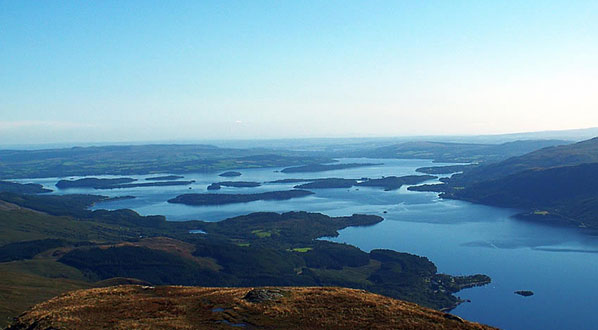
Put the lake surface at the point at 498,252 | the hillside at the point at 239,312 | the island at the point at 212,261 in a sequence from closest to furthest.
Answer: the hillside at the point at 239,312 → the lake surface at the point at 498,252 → the island at the point at 212,261

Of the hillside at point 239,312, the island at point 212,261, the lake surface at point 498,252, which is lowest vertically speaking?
the lake surface at point 498,252

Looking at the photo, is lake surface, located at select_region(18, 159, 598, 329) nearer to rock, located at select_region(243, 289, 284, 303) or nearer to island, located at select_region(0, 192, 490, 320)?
island, located at select_region(0, 192, 490, 320)

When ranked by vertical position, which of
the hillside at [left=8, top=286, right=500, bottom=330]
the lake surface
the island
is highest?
the hillside at [left=8, top=286, right=500, bottom=330]

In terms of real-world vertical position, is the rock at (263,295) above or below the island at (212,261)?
above

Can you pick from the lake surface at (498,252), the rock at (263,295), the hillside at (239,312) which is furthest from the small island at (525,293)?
the rock at (263,295)

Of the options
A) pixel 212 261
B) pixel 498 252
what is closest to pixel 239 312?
pixel 212 261

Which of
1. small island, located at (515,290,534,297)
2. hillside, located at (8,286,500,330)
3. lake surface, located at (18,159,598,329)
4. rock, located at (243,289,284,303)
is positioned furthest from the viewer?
small island, located at (515,290,534,297)

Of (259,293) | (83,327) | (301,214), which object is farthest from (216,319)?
(301,214)

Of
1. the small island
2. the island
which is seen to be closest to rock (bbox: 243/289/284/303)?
the island

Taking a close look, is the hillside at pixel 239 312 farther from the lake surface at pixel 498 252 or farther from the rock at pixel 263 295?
the lake surface at pixel 498 252
